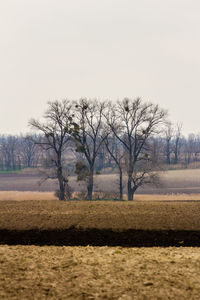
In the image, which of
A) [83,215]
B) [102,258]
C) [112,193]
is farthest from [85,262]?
[112,193]

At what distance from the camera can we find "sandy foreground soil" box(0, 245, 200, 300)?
8773mm

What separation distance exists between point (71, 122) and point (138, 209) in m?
24.9

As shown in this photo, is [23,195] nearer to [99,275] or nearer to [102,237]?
[102,237]

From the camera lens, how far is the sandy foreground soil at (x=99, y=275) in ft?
28.8

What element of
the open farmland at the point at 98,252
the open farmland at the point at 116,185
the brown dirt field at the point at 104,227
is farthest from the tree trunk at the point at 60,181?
the brown dirt field at the point at 104,227

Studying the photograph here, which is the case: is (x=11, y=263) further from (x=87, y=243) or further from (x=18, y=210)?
(x=18, y=210)

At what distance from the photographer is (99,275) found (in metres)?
9.96

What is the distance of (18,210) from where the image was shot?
20.7 meters

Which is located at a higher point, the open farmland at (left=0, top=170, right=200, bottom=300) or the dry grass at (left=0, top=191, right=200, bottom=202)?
the open farmland at (left=0, top=170, right=200, bottom=300)

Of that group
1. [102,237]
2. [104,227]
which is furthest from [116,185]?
[102,237]

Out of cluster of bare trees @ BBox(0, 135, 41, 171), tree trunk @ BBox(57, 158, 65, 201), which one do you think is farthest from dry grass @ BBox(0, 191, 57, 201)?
cluster of bare trees @ BBox(0, 135, 41, 171)

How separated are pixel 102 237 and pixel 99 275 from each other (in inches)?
250

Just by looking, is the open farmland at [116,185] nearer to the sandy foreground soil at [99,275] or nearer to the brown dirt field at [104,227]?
the brown dirt field at [104,227]

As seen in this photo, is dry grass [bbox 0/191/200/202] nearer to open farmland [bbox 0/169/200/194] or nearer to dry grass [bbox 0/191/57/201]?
dry grass [bbox 0/191/57/201]
